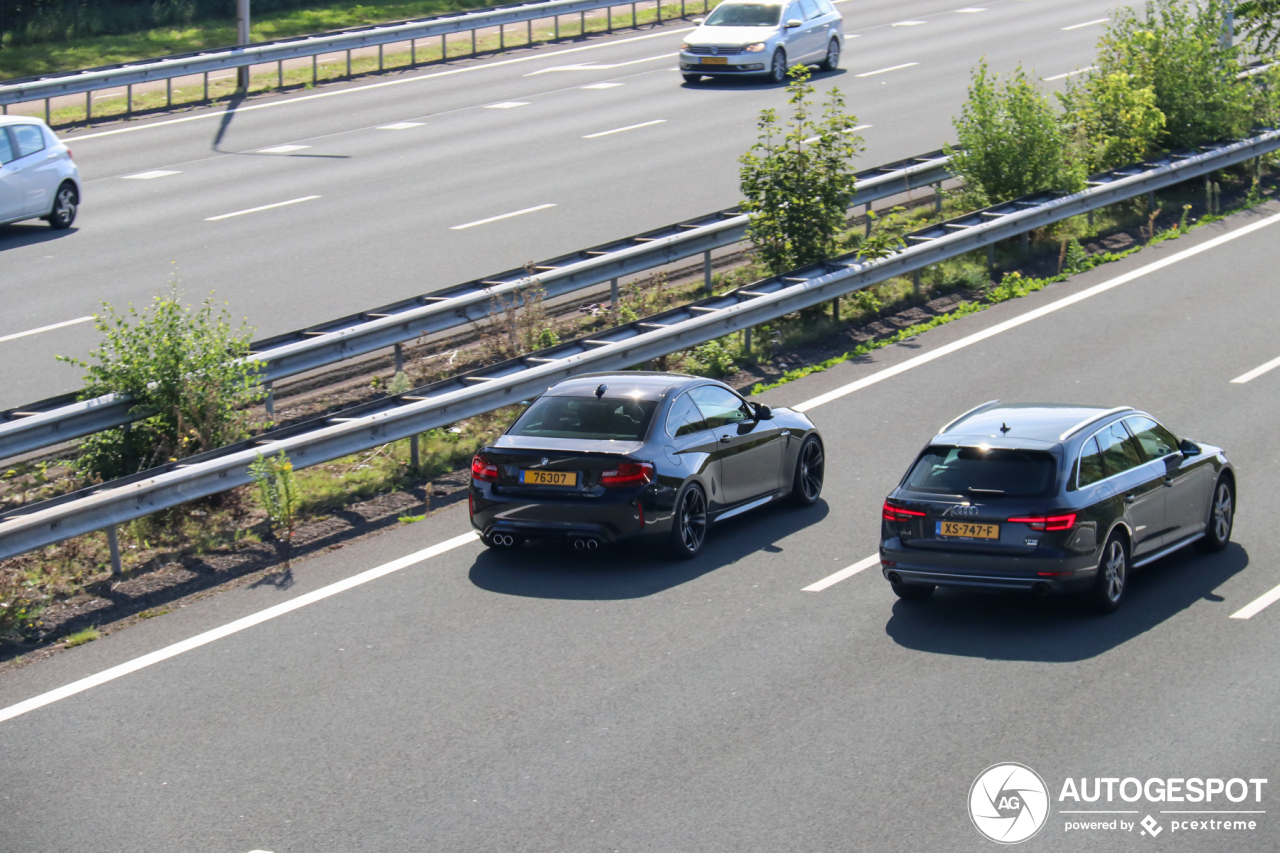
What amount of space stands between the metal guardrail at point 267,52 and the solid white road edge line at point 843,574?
22326 millimetres

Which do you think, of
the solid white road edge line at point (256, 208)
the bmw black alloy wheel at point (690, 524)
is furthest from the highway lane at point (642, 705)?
the solid white road edge line at point (256, 208)

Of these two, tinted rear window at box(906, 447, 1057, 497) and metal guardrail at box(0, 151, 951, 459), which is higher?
tinted rear window at box(906, 447, 1057, 497)

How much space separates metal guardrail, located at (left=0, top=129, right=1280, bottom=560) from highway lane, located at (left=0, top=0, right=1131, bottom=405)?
3695 mm

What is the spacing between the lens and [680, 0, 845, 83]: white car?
108ft

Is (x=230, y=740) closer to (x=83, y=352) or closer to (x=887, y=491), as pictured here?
(x=887, y=491)

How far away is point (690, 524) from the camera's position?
11867 mm

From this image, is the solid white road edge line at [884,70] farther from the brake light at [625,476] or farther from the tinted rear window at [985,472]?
the tinted rear window at [985,472]

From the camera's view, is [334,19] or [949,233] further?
[334,19]

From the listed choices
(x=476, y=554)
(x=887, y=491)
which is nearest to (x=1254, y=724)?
(x=887, y=491)

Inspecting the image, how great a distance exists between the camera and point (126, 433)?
44.3ft

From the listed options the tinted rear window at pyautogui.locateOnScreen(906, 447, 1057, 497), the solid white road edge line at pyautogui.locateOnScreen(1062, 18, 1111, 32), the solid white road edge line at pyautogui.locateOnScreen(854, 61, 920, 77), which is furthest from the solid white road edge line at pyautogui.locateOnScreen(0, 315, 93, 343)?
the solid white road edge line at pyautogui.locateOnScreen(1062, 18, 1111, 32)

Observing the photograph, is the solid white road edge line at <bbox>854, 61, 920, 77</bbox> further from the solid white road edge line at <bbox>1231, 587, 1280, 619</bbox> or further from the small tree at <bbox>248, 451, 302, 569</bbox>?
the solid white road edge line at <bbox>1231, 587, 1280, 619</bbox>

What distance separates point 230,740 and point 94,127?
24107mm

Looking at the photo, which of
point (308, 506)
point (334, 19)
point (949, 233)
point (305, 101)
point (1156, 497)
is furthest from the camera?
point (334, 19)
